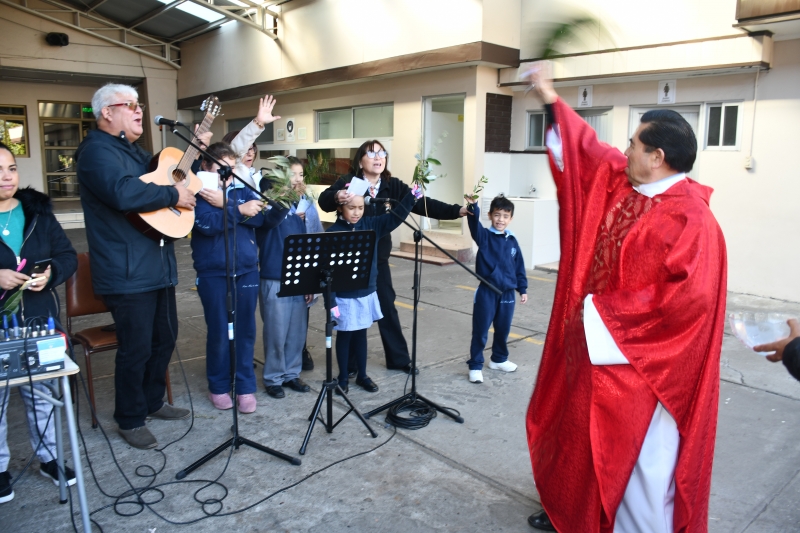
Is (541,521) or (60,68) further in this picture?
(60,68)

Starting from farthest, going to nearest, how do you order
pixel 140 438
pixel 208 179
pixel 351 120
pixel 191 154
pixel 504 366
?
pixel 351 120, pixel 504 366, pixel 208 179, pixel 191 154, pixel 140 438

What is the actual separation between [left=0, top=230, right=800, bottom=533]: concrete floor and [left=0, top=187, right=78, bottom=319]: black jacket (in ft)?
3.16

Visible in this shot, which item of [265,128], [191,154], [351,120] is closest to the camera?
[191,154]

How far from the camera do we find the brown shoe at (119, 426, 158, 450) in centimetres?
382

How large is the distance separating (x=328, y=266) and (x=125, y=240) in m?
1.19

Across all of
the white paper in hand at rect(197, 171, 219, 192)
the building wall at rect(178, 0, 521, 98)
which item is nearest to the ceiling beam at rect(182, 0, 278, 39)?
the building wall at rect(178, 0, 521, 98)

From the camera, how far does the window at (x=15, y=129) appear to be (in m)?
16.9

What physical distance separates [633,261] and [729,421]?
8.14 feet

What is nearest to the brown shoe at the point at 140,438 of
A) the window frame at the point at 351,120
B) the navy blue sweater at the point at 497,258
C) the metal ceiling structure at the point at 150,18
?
the navy blue sweater at the point at 497,258

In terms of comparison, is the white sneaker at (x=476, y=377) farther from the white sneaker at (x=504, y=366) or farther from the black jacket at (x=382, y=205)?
the black jacket at (x=382, y=205)

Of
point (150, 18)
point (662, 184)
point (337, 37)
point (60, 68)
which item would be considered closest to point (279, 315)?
point (662, 184)

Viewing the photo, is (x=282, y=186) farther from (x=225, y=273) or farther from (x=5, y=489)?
(x=5, y=489)

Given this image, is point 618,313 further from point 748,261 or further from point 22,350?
point 748,261

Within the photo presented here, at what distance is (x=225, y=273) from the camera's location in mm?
4266
